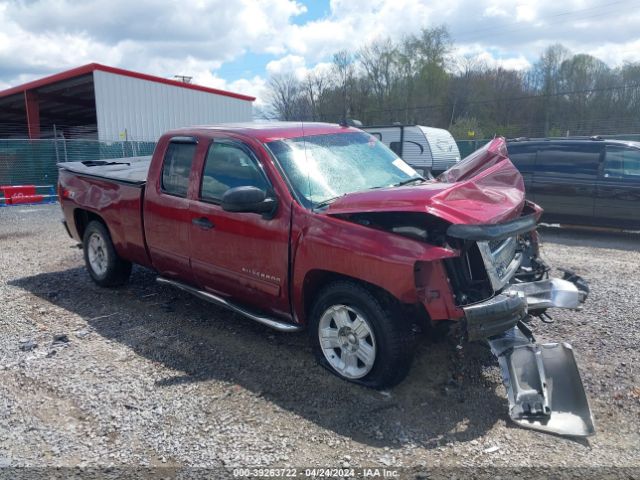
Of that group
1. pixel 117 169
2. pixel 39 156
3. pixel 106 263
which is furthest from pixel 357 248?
pixel 39 156

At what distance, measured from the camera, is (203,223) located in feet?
15.4

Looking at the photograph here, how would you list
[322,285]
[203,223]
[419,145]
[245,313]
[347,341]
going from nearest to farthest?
1. [347,341]
2. [322,285]
3. [245,313]
4. [203,223]
5. [419,145]

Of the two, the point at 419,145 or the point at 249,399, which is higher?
the point at 419,145

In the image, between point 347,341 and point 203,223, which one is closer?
point 347,341

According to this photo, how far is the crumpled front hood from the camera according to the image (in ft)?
11.5

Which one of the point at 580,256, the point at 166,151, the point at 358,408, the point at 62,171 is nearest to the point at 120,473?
the point at 358,408

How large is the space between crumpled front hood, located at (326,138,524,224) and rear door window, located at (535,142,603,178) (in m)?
6.00

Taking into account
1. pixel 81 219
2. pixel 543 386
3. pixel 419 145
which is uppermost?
pixel 419 145

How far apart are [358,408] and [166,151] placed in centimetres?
319

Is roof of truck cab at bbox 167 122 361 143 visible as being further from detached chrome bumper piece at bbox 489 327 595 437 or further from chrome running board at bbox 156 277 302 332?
detached chrome bumper piece at bbox 489 327 595 437

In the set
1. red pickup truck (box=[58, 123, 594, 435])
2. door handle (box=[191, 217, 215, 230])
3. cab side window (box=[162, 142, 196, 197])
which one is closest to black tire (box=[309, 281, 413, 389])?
red pickup truck (box=[58, 123, 594, 435])

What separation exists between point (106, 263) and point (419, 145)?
11.9m

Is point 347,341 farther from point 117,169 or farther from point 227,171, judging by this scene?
point 117,169

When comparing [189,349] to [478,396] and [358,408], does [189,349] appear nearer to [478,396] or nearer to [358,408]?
[358,408]
